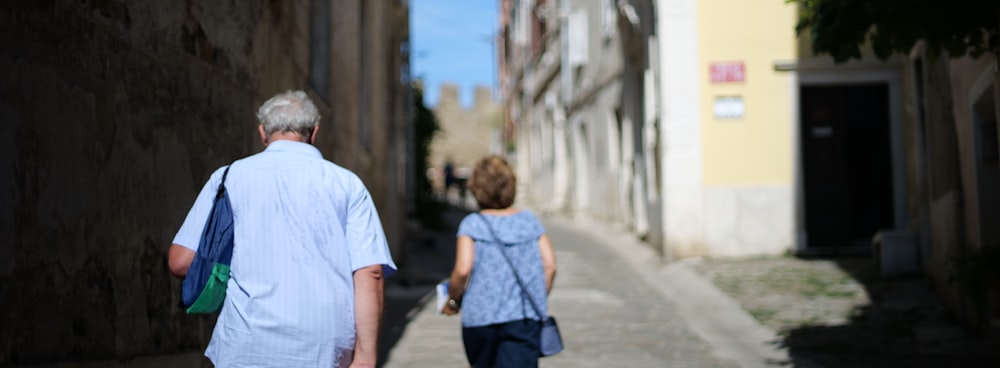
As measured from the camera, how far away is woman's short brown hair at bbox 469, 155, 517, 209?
16.1ft

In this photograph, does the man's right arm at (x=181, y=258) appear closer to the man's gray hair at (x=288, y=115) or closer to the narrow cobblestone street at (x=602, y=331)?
the man's gray hair at (x=288, y=115)

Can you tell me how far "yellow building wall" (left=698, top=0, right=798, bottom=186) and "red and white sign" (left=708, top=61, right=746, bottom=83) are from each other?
44 mm

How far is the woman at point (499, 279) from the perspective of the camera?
15.5 feet

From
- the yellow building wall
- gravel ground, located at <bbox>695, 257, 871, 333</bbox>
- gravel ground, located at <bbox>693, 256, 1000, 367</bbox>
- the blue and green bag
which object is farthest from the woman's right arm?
the yellow building wall

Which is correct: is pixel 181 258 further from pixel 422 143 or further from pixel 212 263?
pixel 422 143

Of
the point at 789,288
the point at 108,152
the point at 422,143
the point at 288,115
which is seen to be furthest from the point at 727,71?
the point at 422,143

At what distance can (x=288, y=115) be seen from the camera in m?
3.43

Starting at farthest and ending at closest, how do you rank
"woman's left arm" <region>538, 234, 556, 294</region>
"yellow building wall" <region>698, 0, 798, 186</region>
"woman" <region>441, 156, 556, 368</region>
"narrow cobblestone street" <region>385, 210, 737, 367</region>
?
"yellow building wall" <region>698, 0, 798, 186</region> → "narrow cobblestone street" <region>385, 210, 737, 367</region> → "woman's left arm" <region>538, 234, 556, 294</region> → "woman" <region>441, 156, 556, 368</region>

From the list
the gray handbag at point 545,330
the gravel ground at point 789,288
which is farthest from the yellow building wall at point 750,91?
the gray handbag at point 545,330

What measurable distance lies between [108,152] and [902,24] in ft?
12.0

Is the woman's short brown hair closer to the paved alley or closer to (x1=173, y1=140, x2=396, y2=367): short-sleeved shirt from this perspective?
(x1=173, y1=140, x2=396, y2=367): short-sleeved shirt

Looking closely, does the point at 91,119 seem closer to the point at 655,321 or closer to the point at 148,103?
the point at 148,103

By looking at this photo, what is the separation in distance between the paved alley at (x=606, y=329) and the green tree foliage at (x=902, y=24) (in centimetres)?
218

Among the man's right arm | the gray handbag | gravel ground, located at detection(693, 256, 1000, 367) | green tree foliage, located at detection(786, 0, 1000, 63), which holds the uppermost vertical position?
green tree foliage, located at detection(786, 0, 1000, 63)
